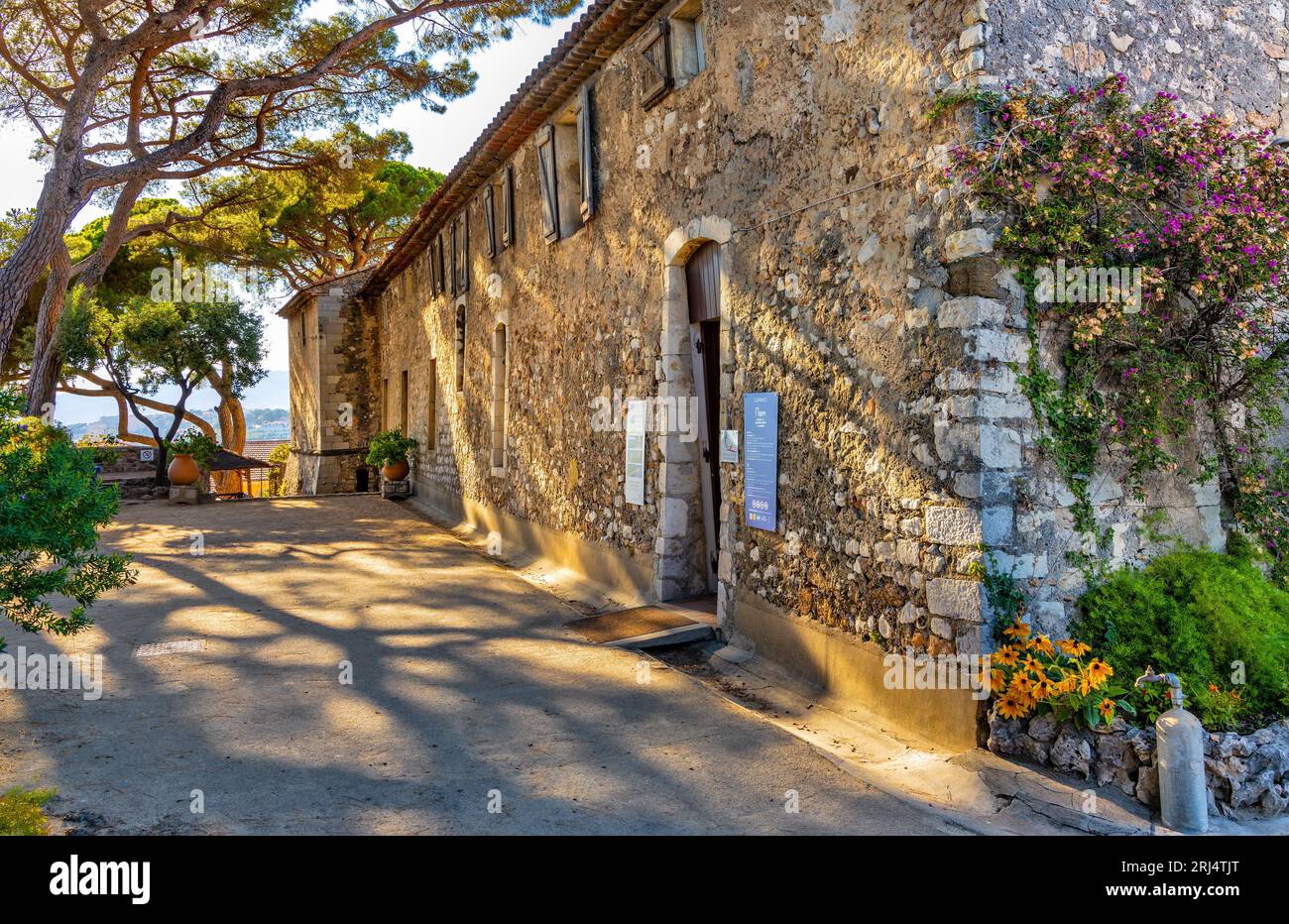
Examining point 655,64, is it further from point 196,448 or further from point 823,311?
point 196,448

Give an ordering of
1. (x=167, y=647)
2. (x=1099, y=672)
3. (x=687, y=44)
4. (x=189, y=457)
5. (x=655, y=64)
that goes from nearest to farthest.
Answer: (x=1099, y=672) → (x=167, y=647) → (x=687, y=44) → (x=655, y=64) → (x=189, y=457)

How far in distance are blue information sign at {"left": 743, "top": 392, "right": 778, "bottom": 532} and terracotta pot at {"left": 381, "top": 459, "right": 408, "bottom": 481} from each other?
491 inches

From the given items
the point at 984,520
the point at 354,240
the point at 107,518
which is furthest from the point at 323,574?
the point at 354,240

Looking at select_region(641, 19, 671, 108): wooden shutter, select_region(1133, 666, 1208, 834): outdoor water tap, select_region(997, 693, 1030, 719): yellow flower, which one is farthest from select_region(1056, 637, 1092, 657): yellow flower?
select_region(641, 19, 671, 108): wooden shutter

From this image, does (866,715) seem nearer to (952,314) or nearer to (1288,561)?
(952,314)

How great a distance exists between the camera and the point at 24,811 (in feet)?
11.8

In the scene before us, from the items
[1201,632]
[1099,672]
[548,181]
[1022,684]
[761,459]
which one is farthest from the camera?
[548,181]

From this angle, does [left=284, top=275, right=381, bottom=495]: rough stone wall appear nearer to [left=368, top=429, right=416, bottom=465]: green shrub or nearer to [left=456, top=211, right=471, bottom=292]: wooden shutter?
[left=368, top=429, right=416, bottom=465]: green shrub

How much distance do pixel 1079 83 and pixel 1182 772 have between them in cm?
357

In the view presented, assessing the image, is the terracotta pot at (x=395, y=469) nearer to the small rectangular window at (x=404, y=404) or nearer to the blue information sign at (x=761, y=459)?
the small rectangular window at (x=404, y=404)

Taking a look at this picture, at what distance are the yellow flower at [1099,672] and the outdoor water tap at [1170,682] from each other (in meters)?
0.12

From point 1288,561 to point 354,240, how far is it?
2344 centimetres

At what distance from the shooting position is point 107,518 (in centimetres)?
427

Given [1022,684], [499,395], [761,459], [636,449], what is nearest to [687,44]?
[636,449]
